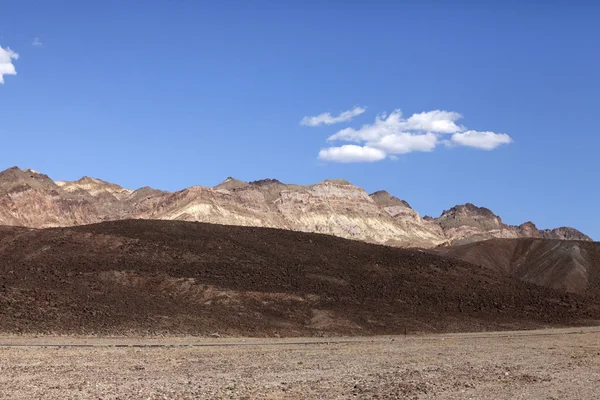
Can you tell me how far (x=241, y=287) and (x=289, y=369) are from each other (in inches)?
1095

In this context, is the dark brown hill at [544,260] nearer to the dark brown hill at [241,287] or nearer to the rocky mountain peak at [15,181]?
the dark brown hill at [241,287]

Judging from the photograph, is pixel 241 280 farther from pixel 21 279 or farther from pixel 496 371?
pixel 496 371

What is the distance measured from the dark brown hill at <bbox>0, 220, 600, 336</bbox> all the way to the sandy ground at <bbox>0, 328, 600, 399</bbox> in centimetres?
625

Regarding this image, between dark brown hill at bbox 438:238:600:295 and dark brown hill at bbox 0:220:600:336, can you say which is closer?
dark brown hill at bbox 0:220:600:336

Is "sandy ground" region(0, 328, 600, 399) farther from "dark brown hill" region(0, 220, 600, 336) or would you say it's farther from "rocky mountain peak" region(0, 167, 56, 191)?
"rocky mountain peak" region(0, 167, 56, 191)

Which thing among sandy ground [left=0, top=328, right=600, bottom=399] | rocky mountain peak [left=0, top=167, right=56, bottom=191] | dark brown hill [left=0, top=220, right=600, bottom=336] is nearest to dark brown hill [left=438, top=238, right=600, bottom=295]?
dark brown hill [left=0, top=220, right=600, bottom=336]

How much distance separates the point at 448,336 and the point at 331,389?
91.2 ft

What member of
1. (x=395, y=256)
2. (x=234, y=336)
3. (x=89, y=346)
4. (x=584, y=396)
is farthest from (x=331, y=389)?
(x=395, y=256)

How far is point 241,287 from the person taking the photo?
5191 cm

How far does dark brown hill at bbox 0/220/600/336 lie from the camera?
1703 inches

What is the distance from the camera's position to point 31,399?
55.4 feet

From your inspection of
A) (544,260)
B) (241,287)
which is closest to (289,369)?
(241,287)

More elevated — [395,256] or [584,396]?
[395,256]

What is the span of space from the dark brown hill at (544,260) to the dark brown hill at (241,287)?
2759cm
